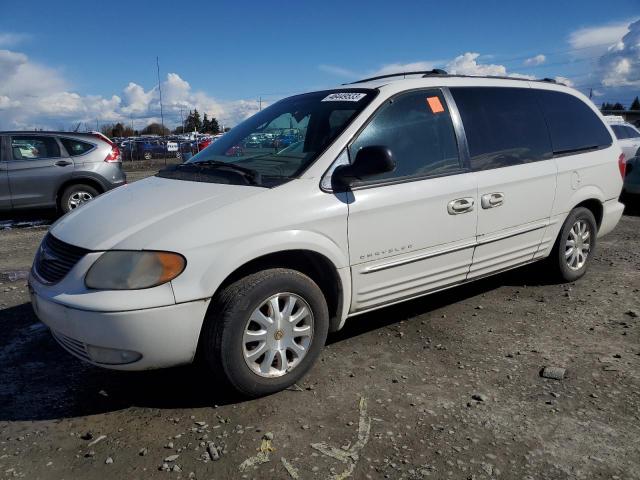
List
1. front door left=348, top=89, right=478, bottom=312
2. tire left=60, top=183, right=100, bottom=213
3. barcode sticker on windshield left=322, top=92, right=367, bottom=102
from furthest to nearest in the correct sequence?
tire left=60, top=183, right=100, bottom=213, barcode sticker on windshield left=322, top=92, right=367, bottom=102, front door left=348, top=89, right=478, bottom=312

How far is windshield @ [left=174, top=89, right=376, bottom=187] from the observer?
330cm

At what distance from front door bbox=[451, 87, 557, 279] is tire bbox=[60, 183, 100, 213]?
7.25m

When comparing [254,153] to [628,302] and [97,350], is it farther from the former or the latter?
[628,302]

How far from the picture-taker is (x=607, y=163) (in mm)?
4918

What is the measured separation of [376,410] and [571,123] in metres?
3.29

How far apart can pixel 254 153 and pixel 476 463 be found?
7.77ft

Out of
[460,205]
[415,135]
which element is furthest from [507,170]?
[415,135]

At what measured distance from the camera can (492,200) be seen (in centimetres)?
388

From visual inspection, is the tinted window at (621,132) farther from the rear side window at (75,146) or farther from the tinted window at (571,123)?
the rear side window at (75,146)

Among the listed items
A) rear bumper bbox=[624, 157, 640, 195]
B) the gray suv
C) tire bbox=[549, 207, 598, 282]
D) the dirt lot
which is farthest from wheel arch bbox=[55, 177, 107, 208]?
rear bumper bbox=[624, 157, 640, 195]

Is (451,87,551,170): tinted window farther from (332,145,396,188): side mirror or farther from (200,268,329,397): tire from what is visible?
(200,268,329,397): tire

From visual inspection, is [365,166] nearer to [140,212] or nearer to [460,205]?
[460,205]

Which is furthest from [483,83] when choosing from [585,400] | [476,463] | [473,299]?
[476,463]

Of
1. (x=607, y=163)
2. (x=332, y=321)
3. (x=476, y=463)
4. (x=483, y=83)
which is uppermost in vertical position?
(x=483, y=83)
